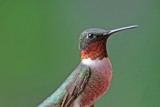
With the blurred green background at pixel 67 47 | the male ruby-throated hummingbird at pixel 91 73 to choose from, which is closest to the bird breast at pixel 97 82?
the male ruby-throated hummingbird at pixel 91 73

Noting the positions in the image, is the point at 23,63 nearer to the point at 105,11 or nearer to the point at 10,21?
the point at 10,21

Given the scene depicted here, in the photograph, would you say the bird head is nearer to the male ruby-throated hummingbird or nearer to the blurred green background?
the male ruby-throated hummingbird

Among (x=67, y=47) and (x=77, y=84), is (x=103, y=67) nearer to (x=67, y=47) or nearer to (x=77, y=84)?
(x=77, y=84)

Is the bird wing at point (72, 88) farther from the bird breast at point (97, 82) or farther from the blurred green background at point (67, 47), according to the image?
the blurred green background at point (67, 47)

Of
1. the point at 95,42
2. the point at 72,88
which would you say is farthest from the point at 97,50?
the point at 72,88

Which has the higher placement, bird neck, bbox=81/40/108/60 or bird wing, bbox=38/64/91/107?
bird neck, bbox=81/40/108/60

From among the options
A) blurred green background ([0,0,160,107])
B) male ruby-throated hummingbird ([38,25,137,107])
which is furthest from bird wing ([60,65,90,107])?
blurred green background ([0,0,160,107])

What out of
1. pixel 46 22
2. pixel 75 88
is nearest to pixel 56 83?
pixel 46 22
